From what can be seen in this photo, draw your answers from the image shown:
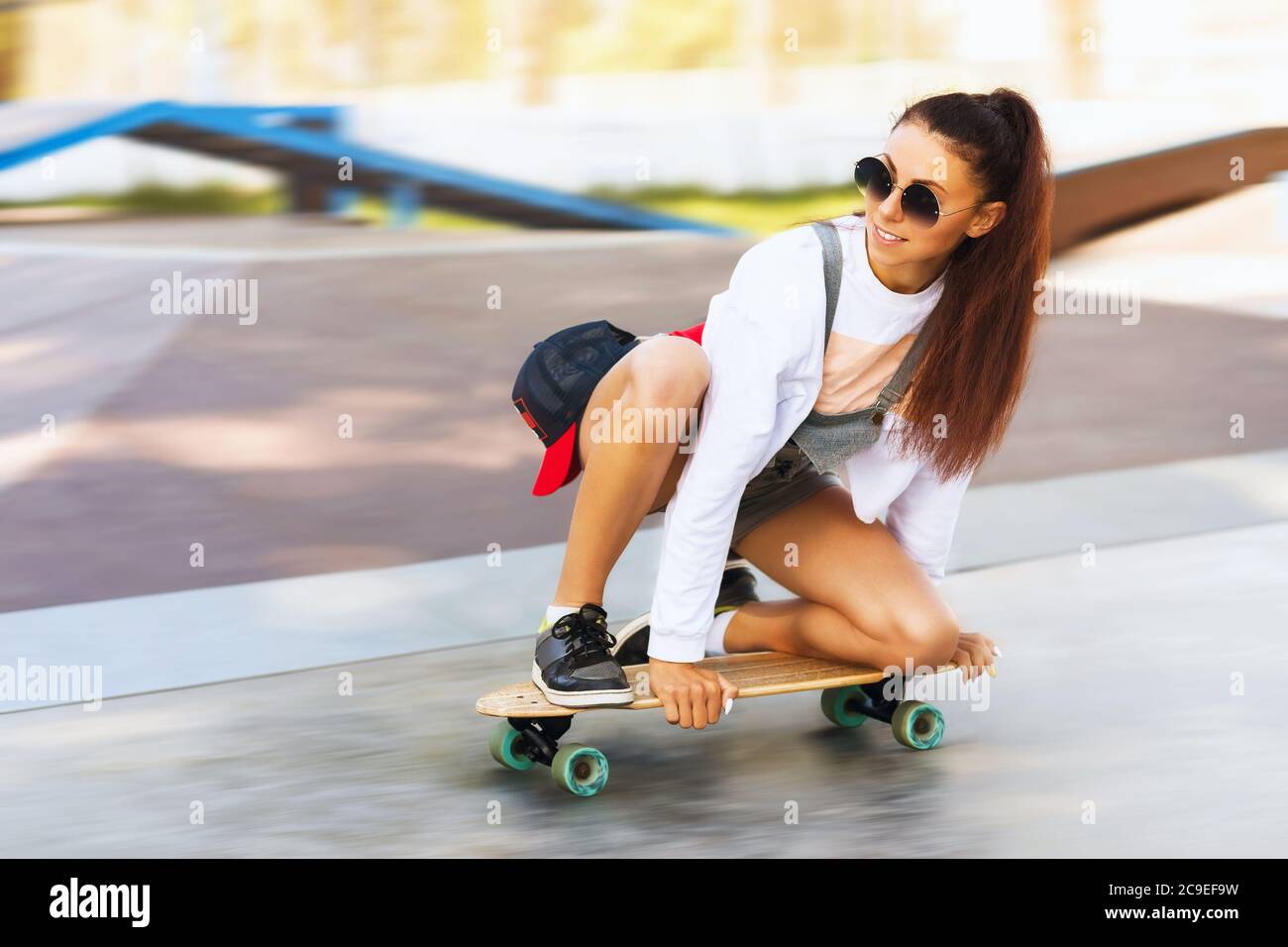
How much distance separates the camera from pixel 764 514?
3.39m

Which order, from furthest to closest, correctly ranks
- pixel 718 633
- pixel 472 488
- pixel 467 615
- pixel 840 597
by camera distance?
1. pixel 472 488
2. pixel 467 615
3. pixel 718 633
4. pixel 840 597

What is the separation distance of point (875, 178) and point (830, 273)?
201 mm

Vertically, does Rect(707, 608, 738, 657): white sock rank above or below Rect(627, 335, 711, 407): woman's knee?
below

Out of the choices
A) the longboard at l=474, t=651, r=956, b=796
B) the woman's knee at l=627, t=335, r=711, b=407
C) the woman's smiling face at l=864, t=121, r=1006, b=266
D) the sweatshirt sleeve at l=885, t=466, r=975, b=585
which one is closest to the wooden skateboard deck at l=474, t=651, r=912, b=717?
the longboard at l=474, t=651, r=956, b=796

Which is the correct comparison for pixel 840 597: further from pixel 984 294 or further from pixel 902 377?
pixel 984 294

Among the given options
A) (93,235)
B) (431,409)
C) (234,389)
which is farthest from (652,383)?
(93,235)

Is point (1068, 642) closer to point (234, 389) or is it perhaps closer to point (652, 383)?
point (652, 383)

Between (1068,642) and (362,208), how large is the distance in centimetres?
1114

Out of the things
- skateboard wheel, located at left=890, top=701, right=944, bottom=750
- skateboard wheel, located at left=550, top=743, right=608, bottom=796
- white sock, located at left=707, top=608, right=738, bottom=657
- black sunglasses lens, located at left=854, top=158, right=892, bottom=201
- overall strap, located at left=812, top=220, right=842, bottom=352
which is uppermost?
black sunglasses lens, located at left=854, top=158, right=892, bottom=201

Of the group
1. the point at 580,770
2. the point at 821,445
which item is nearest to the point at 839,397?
the point at 821,445

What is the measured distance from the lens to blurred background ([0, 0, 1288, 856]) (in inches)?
122

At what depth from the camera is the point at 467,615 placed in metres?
4.20

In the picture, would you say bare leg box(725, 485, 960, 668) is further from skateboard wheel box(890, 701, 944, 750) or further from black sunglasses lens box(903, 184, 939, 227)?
black sunglasses lens box(903, 184, 939, 227)

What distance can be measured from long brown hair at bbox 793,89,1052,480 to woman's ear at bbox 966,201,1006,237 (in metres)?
0.01
